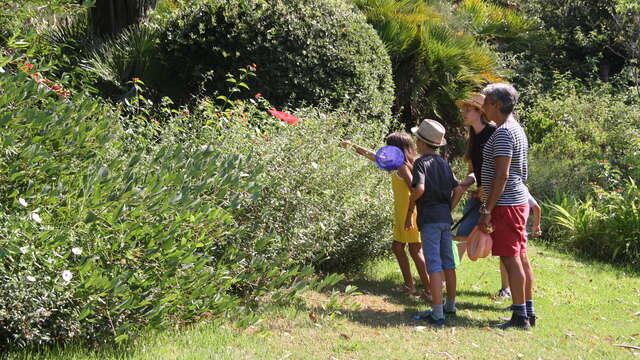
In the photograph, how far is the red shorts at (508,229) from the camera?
508 cm

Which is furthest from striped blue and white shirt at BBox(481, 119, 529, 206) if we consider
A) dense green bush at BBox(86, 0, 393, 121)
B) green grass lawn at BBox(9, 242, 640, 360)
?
dense green bush at BBox(86, 0, 393, 121)

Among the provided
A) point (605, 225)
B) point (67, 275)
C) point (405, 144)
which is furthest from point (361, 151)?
point (605, 225)

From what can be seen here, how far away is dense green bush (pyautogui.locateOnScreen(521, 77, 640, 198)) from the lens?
945cm

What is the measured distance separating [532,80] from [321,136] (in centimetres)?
1037

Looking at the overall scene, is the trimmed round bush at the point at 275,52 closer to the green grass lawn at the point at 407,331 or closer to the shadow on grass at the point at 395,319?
the green grass lawn at the point at 407,331

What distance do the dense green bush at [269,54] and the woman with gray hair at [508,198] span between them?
275 centimetres

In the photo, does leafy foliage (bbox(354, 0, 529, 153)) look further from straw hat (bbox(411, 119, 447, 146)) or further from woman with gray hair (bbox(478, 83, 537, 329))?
woman with gray hair (bbox(478, 83, 537, 329))

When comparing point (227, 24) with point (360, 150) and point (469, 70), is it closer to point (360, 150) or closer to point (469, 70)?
point (360, 150)

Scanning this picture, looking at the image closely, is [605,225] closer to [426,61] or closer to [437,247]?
[437,247]

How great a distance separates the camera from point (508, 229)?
509 cm

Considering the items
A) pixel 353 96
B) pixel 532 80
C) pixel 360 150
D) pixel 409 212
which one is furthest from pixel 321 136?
pixel 532 80

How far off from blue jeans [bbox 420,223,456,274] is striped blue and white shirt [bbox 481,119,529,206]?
416mm

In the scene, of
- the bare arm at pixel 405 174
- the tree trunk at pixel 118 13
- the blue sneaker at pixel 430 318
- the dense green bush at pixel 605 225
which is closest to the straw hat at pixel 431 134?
the bare arm at pixel 405 174

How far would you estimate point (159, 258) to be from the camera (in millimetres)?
3699
